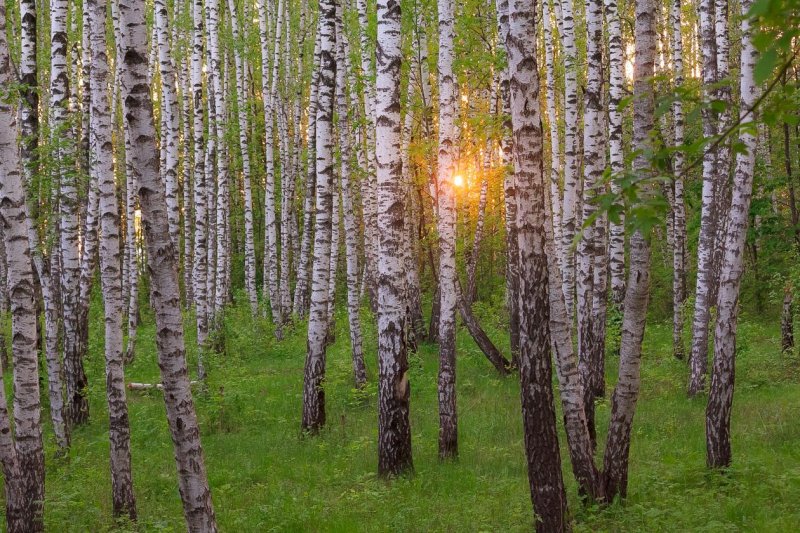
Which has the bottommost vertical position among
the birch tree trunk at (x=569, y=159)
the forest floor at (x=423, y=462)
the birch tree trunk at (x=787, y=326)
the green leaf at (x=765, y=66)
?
the forest floor at (x=423, y=462)

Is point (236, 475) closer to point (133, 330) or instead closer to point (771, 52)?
point (771, 52)

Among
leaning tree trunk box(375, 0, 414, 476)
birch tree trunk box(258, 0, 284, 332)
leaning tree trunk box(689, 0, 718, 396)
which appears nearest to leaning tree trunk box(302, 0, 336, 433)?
leaning tree trunk box(375, 0, 414, 476)

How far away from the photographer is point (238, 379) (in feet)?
45.4

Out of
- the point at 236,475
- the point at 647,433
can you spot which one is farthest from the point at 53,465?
the point at 647,433

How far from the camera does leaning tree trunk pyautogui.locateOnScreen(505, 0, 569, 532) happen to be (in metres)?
5.89

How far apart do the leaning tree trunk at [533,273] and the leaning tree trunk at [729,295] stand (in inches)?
109

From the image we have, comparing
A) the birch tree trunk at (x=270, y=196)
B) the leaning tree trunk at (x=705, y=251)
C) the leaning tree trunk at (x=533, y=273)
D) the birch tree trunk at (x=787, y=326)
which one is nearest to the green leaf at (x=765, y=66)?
the leaning tree trunk at (x=533, y=273)

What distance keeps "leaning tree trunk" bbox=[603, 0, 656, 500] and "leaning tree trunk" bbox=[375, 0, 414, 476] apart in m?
2.71

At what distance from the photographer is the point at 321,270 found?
37.2 ft

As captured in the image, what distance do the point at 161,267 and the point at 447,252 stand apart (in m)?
5.39

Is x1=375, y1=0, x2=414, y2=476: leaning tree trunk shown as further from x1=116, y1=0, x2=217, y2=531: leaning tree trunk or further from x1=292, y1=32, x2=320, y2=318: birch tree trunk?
x1=292, y1=32, x2=320, y2=318: birch tree trunk

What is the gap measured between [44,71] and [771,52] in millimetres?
27598

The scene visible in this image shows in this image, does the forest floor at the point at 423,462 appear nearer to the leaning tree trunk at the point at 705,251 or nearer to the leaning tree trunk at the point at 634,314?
the leaning tree trunk at the point at 634,314

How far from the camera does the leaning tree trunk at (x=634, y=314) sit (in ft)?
20.9
